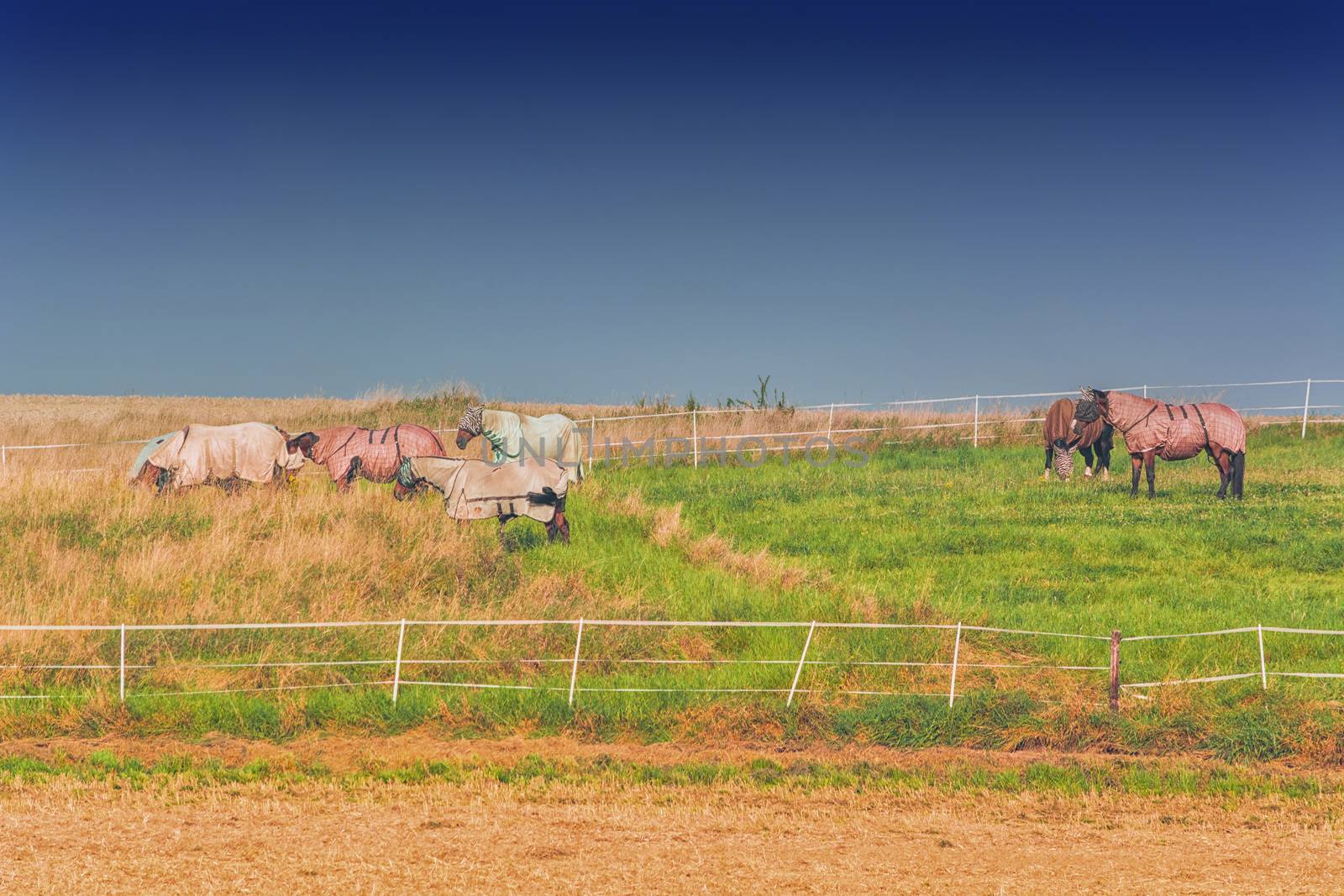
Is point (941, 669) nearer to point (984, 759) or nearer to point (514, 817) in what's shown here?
point (984, 759)

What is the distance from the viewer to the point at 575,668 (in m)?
12.8

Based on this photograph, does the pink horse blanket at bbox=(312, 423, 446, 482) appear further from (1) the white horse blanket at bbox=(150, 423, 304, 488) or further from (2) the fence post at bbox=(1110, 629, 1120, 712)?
(2) the fence post at bbox=(1110, 629, 1120, 712)

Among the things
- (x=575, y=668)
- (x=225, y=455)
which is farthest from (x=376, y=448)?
(x=575, y=668)

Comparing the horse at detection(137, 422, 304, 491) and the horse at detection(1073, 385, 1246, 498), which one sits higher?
the horse at detection(1073, 385, 1246, 498)

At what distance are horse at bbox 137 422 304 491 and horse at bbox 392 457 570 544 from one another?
4491mm

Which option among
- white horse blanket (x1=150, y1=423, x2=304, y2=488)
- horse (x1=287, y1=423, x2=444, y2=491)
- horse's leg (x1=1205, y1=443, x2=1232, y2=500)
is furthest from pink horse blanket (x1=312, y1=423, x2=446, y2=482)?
horse's leg (x1=1205, y1=443, x2=1232, y2=500)

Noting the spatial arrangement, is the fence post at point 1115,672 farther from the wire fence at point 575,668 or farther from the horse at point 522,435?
the horse at point 522,435

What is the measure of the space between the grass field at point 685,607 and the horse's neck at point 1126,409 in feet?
6.08

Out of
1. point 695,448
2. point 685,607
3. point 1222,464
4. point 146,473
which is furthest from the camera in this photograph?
point 695,448

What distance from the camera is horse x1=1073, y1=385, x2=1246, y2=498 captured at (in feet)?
82.4

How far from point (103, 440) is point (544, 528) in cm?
1839

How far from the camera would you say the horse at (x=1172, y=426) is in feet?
82.4

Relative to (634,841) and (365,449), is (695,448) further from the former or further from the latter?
(634,841)

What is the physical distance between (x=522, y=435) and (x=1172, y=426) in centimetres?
1348
